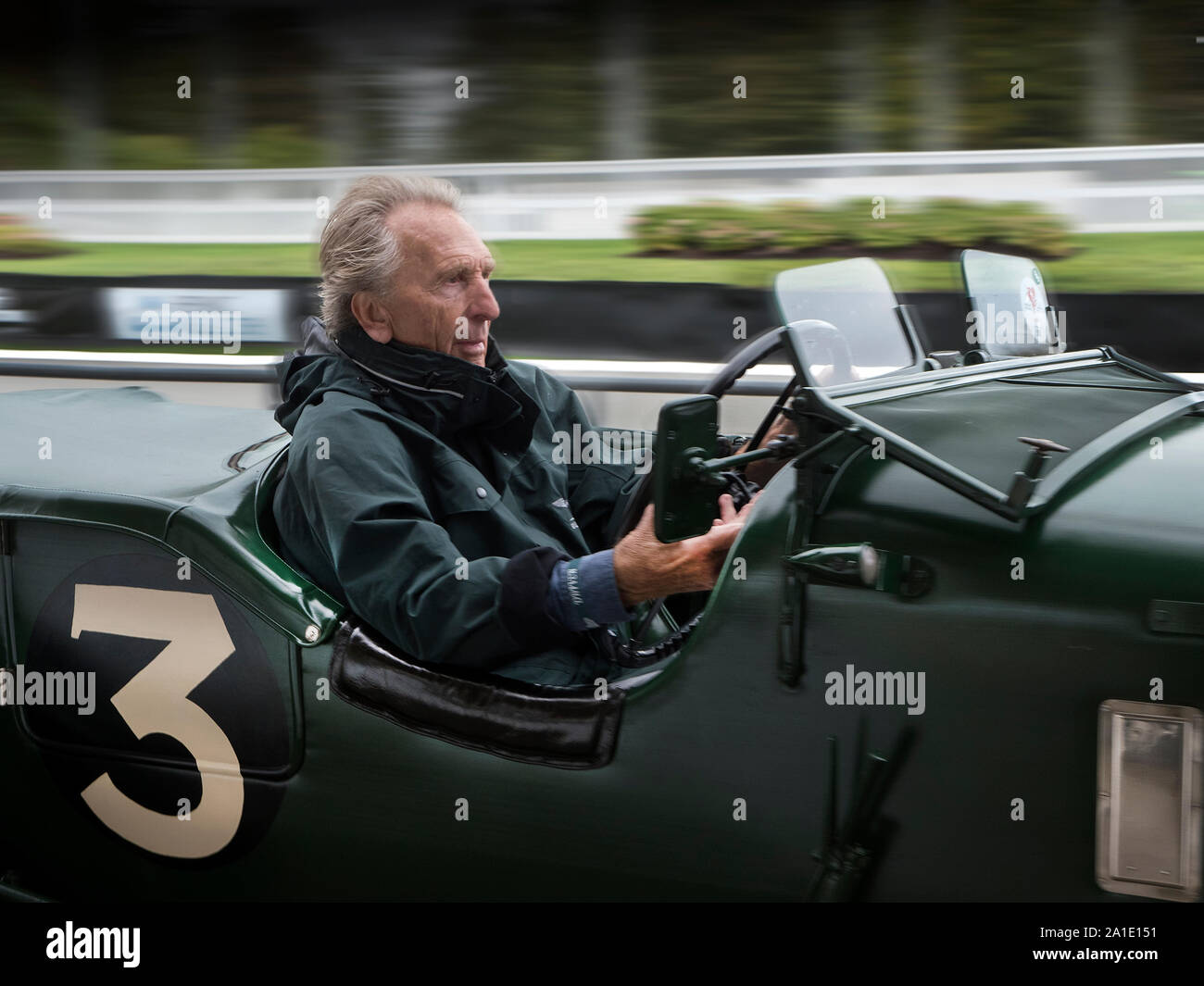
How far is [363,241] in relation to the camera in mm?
2018

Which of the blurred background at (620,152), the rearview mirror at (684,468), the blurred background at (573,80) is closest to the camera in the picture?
the rearview mirror at (684,468)

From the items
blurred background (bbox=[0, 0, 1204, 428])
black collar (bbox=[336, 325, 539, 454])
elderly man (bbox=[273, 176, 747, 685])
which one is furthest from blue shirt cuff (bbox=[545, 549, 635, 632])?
blurred background (bbox=[0, 0, 1204, 428])

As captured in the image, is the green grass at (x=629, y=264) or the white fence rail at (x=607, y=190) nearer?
the green grass at (x=629, y=264)

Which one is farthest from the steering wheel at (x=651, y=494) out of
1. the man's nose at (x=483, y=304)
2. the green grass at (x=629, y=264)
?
the green grass at (x=629, y=264)

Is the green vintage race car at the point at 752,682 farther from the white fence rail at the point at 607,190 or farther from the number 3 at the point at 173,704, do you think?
the white fence rail at the point at 607,190

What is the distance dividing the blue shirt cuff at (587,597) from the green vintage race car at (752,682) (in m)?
0.10

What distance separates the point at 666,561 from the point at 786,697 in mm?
256

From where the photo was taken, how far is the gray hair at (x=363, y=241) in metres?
2.00

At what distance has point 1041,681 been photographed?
1271mm

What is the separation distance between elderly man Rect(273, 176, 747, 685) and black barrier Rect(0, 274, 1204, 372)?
1774 millimetres

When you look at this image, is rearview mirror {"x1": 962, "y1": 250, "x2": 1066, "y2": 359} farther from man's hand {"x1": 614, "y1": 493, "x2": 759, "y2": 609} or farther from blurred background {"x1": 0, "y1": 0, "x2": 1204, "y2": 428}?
blurred background {"x1": 0, "y1": 0, "x2": 1204, "y2": 428}

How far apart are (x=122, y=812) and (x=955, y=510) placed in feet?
4.41

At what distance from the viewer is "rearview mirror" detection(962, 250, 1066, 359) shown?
6.75 feet

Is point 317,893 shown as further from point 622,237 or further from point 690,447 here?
point 622,237
